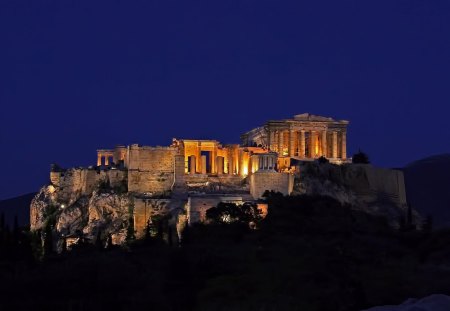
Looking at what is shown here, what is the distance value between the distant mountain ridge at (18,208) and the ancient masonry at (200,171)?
5629 centimetres

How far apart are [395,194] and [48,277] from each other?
3624 cm

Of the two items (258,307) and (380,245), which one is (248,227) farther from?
(258,307)

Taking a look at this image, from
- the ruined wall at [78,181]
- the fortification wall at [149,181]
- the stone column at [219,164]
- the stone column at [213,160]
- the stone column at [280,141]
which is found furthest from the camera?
the stone column at [280,141]

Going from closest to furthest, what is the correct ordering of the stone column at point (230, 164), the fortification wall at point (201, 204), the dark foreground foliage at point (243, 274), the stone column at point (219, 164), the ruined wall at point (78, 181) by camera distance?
the dark foreground foliage at point (243, 274)
the fortification wall at point (201, 204)
the ruined wall at point (78, 181)
the stone column at point (219, 164)
the stone column at point (230, 164)

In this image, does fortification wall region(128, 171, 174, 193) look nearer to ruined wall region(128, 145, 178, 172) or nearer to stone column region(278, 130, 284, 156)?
ruined wall region(128, 145, 178, 172)

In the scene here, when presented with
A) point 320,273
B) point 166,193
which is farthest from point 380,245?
point 166,193

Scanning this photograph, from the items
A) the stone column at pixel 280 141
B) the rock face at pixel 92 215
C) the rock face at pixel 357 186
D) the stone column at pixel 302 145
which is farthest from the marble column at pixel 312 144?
the rock face at pixel 92 215

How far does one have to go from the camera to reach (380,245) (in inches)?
1928

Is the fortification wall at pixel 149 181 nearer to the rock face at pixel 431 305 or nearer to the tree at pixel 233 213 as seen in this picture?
the tree at pixel 233 213

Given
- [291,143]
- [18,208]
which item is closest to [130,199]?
[291,143]

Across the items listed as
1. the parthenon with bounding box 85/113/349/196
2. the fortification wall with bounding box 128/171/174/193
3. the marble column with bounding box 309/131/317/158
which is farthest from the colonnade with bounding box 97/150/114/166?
the marble column with bounding box 309/131/317/158

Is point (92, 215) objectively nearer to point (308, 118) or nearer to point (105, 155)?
point (105, 155)

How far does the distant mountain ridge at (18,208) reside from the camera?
127m

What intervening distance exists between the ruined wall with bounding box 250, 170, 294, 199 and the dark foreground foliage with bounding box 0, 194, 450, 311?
11552 millimetres
